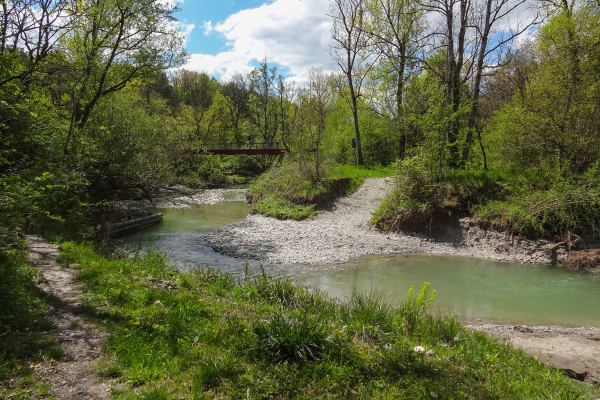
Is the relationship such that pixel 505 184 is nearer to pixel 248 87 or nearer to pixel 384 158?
pixel 384 158

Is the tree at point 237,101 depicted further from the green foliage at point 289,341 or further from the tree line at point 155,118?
the green foliage at point 289,341

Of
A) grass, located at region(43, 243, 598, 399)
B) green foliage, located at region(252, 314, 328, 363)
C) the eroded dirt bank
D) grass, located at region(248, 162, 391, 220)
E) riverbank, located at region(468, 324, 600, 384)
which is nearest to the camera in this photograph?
grass, located at region(43, 243, 598, 399)

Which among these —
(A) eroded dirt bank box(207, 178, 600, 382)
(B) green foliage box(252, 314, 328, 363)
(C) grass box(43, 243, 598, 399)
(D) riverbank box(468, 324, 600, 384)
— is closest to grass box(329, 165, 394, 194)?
(A) eroded dirt bank box(207, 178, 600, 382)

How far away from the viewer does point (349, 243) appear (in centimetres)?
1441

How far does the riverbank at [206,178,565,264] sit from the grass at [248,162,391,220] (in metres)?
1.89

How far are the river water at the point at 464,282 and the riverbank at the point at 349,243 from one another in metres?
0.60

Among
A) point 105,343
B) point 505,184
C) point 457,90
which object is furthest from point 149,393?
point 457,90

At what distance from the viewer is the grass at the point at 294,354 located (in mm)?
3918

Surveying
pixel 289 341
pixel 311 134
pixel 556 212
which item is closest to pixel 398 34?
pixel 311 134

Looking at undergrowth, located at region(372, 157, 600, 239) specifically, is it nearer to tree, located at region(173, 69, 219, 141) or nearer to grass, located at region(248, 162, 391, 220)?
grass, located at region(248, 162, 391, 220)

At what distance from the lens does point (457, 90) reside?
18.5m

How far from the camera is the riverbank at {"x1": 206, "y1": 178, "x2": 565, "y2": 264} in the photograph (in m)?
12.9

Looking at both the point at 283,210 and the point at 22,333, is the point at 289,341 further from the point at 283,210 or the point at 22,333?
the point at 283,210

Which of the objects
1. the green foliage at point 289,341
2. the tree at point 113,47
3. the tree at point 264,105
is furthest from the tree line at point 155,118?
the tree at point 264,105
